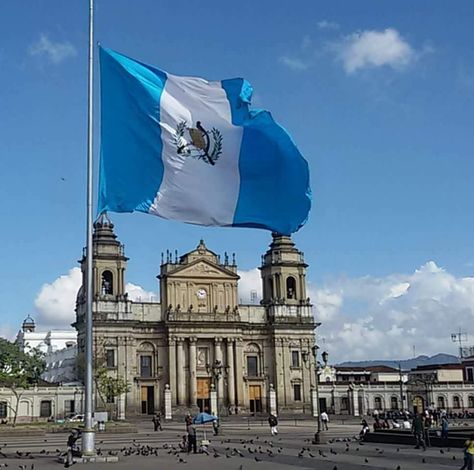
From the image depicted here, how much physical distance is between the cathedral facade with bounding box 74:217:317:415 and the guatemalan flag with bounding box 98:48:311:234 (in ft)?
207

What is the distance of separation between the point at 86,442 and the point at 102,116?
9581mm

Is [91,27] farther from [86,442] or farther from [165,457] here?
[165,457]

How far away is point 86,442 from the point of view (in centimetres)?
2414

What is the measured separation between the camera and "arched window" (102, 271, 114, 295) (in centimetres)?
8688

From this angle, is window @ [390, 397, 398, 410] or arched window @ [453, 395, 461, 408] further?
arched window @ [453, 395, 461, 408]

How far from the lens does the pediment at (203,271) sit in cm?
9019

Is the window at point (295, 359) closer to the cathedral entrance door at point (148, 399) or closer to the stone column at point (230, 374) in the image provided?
the stone column at point (230, 374)

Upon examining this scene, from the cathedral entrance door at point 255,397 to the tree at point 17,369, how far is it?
2353cm

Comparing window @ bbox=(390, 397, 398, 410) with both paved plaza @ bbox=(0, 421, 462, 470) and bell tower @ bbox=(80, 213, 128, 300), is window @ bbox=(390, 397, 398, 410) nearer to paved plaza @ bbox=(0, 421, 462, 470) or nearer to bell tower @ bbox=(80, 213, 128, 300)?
bell tower @ bbox=(80, 213, 128, 300)

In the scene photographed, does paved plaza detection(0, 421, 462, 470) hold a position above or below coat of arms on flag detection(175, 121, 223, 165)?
below

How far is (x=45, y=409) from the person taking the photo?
80.8 metres

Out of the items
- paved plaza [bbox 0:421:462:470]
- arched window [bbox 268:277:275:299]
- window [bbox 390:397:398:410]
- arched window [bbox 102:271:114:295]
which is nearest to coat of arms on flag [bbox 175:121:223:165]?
paved plaza [bbox 0:421:462:470]

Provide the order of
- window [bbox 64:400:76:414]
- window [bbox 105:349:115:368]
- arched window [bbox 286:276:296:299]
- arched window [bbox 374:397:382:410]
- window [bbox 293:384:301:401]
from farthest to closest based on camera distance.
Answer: arched window [bbox 286:276:296:299], arched window [bbox 374:397:382:410], window [bbox 293:384:301:401], window [bbox 105:349:115:368], window [bbox 64:400:76:414]

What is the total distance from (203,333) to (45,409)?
1855 centimetres
